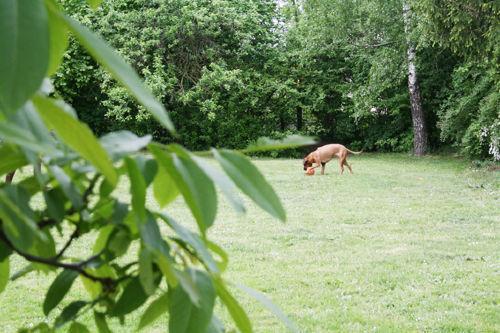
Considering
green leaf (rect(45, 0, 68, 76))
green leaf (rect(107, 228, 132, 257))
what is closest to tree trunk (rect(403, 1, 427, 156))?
green leaf (rect(107, 228, 132, 257))

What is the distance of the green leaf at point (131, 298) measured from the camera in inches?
22.4

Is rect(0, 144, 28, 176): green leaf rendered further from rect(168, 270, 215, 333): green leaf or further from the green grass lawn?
the green grass lawn

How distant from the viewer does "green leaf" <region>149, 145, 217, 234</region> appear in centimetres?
46

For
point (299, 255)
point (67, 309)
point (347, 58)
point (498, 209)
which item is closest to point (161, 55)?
point (347, 58)

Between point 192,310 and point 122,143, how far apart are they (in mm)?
161

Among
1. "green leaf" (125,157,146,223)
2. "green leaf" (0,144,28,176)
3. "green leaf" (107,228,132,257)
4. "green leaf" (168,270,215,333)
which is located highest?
"green leaf" (0,144,28,176)

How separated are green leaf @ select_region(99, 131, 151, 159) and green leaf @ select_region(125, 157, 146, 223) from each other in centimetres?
2

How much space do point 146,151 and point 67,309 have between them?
0.23 meters

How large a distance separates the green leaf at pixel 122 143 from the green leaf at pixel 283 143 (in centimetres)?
10

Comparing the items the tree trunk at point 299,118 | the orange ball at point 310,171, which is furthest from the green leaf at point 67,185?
the tree trunk at point 299,118

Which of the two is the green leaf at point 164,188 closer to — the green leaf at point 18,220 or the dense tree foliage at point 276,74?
the green leaf at point 18,220

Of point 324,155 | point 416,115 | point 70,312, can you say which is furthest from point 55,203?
point 416,115

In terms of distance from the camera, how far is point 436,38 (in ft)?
40.3

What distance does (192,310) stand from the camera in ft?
1.70
